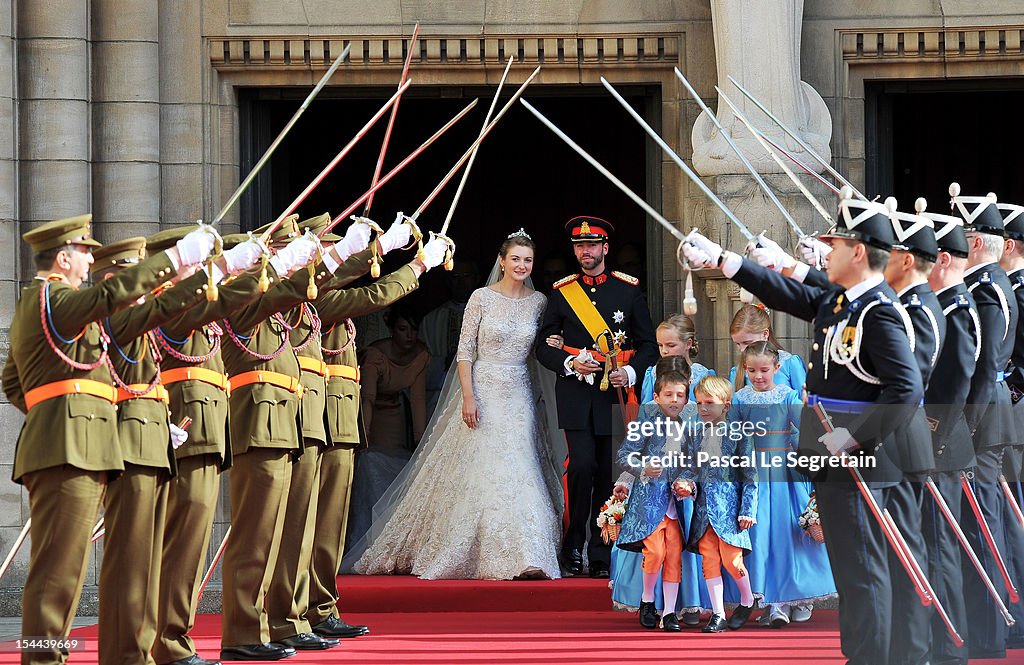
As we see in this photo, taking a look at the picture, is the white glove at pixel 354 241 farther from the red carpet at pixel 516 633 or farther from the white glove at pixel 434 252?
the red carpet at pixel 516 633

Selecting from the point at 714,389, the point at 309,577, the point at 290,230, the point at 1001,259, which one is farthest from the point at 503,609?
the point at 1001,259

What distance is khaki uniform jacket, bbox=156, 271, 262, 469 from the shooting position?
613 cm

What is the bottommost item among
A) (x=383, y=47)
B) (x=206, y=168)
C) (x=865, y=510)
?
(x=865, y=510)

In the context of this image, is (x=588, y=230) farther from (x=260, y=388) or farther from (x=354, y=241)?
(x=260, y=388)

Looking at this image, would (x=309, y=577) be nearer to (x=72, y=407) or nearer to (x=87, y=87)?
(x=72, y=407)

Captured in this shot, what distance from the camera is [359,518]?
9773 millimetres

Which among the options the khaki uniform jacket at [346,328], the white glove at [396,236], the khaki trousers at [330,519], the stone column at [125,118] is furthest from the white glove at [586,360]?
the stone column at [125,118]

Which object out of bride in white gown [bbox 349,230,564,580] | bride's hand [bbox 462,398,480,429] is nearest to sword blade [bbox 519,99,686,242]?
bride in white gown [bbox 349,230,564,580]

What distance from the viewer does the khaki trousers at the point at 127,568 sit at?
19.7ft

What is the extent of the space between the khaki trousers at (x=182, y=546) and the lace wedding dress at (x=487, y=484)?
7.56ft

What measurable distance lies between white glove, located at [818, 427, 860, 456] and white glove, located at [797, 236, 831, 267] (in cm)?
119

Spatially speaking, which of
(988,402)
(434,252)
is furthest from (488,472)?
(988,402)

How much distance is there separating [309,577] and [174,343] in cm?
147

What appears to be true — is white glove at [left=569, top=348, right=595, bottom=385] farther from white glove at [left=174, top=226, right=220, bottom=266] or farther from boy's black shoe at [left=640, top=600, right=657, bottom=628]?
white glove at [left=174, top=226, right=220, bottom=266]
